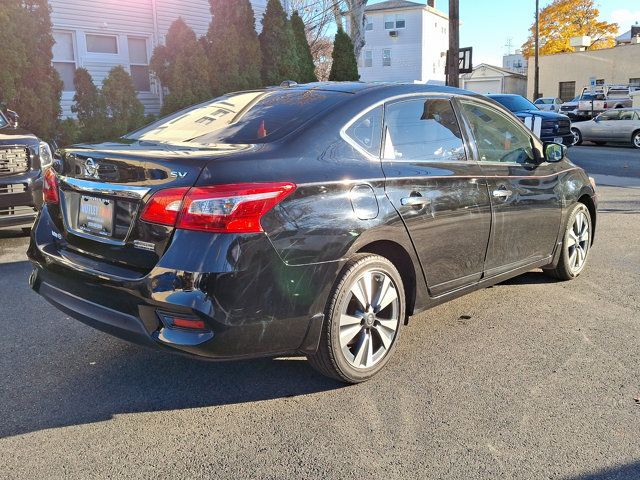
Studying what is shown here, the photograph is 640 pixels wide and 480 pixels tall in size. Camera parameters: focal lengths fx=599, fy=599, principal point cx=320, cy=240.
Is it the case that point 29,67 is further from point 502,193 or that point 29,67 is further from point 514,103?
point 514,103

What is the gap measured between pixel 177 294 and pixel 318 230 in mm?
782

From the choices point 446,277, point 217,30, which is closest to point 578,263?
point 446,277

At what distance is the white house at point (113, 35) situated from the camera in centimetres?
1516

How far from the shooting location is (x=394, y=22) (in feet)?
161

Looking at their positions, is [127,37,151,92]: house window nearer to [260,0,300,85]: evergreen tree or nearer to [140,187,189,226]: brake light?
[260,0,300,85]: evergreen tree

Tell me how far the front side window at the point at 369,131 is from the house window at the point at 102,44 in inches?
563

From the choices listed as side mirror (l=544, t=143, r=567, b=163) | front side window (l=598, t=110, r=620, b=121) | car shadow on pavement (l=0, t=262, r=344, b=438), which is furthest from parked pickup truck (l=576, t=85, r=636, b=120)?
car shadow on pavement (l=0, t=262, r=344, b=438)

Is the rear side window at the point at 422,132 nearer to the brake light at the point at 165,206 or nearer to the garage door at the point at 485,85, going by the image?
the brake light at the point at 165,206

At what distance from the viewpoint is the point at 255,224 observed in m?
2.88

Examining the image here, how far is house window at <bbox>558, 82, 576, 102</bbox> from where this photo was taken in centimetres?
5248

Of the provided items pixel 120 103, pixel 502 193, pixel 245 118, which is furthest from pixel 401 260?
pixel 120 103

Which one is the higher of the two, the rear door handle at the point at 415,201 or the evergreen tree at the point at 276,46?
the evergreen tree at the point at 276,46

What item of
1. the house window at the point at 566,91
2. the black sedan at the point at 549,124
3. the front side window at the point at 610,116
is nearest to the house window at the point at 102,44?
the black sedan at the point at 549,124

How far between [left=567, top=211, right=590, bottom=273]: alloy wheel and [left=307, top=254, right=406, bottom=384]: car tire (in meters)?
2.44
